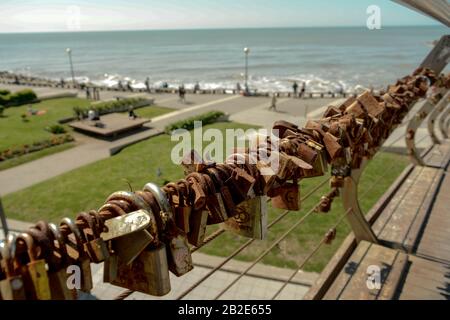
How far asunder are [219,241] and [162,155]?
10149 mm

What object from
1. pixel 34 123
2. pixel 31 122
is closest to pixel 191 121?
pixel 34 123

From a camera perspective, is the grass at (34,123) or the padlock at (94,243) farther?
the grass at (34,123)

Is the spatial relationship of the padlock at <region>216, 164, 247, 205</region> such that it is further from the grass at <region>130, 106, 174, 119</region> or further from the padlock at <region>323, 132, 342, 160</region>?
the grass at <region>130, 106, 174, 119</region>

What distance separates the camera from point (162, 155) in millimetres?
20594

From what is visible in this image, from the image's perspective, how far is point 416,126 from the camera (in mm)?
7777

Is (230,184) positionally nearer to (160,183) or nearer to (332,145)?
(332,145)

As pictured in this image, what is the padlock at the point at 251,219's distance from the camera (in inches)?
68.2

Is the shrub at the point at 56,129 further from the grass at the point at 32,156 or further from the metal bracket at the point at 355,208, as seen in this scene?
the metal bracket at the point at 355,208

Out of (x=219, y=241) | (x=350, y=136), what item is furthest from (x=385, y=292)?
(x=219, y=241)

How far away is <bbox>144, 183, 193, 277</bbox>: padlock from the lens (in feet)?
4.46

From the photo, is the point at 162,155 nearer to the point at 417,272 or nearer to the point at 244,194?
the point at 417,272

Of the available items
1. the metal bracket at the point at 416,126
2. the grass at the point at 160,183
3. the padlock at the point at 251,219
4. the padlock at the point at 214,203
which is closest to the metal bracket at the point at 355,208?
the padlock at the point at 251,219

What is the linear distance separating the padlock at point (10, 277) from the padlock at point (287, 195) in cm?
123

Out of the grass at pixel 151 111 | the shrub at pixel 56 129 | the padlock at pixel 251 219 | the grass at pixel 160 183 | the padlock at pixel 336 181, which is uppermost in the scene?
the padlock at pixel 251 219
